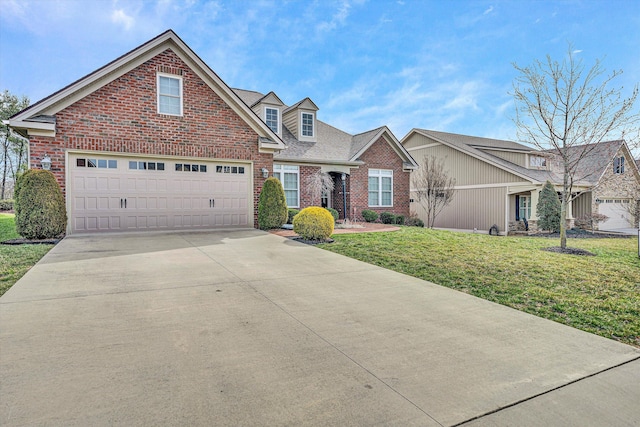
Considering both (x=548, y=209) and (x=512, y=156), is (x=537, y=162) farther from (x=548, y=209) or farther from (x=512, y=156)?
(x=548, y=209)

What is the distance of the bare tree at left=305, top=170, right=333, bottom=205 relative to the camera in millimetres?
17223

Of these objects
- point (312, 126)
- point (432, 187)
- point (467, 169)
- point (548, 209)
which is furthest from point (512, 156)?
point (312, 126)

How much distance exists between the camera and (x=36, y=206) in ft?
32.2

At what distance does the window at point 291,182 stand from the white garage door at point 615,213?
72.4 feet

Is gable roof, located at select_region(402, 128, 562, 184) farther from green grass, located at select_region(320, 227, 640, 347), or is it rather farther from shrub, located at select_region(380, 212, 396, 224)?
green grass, located at select_region(320, 227, 640, 347)

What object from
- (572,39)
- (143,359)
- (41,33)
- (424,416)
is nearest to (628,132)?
(572,39)

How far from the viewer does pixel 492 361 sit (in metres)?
3.24

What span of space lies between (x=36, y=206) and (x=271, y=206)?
6658mm

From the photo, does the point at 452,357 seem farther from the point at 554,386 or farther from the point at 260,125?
the point at 260,125

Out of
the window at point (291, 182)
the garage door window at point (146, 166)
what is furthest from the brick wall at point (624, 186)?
the garage door window at point (146, 166)

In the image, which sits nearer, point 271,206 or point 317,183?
point 271,206

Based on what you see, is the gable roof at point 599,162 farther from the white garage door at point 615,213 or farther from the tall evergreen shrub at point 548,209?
the tall evergreen shrub at point 548,209

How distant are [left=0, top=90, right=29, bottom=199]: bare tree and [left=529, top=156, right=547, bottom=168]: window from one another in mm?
36921

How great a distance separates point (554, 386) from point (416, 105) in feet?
83.6
